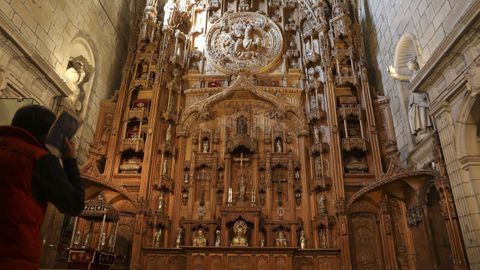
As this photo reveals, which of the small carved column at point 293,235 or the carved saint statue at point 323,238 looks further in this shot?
the small carved column at point 293,235

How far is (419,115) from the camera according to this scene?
11062 millimetres

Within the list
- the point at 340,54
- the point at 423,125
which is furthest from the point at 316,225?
the point at 340,54

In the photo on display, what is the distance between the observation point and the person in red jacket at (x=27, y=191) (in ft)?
7.48

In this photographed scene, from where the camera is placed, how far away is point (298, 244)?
12.1m

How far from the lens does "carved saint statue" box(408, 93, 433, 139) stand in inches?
424

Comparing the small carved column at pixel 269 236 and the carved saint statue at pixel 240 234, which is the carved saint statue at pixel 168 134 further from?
A: the small carved column at pixel 269 236

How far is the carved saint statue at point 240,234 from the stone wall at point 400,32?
5.98 meters

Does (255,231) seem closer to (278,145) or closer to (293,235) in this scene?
(293,235)

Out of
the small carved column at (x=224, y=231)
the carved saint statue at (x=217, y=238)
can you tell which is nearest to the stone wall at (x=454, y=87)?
the small carved column at (x=224, y=231)

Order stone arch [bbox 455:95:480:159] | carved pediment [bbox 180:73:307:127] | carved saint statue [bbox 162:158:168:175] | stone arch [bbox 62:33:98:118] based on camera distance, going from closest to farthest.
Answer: stone arch [bbox 455:95:480:159]
stone arch [bbox 62:33:98:118]
carved saint statue [bbox 162:158:168:175]
carved pediment [bbox 180:73:307:127]

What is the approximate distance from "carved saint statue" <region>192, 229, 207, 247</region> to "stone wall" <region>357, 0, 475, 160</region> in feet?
24.1

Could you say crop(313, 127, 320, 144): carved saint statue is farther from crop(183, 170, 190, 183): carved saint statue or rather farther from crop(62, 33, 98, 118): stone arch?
crop(62, 33, 98, 118): stone arch

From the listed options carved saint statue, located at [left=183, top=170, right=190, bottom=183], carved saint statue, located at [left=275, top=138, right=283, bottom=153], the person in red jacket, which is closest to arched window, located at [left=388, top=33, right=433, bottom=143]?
carved saint statue, located at [left=275, top=138, right=283, bottom=153]

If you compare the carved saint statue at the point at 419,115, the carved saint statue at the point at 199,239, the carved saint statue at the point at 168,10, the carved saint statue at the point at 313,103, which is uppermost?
the carved saint statue at the point at 168,10
